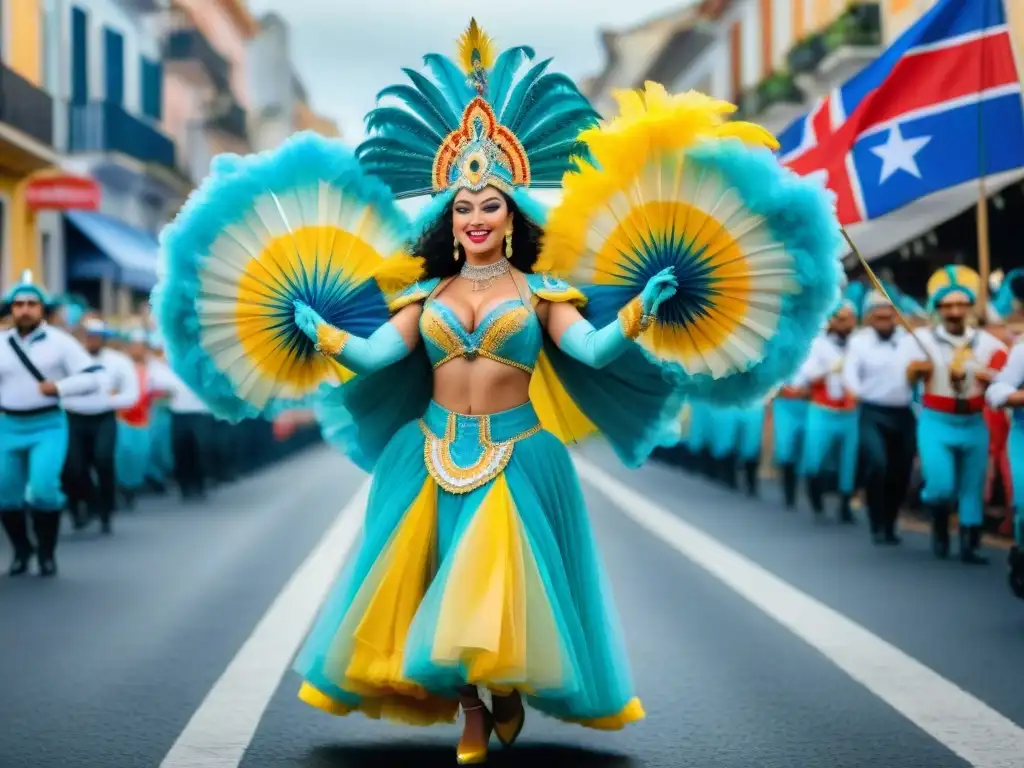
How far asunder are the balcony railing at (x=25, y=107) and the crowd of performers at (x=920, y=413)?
1424cm

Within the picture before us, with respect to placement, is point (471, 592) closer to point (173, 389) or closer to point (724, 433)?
point (173, 389)

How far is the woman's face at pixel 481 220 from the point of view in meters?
6.06

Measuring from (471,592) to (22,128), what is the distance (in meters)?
22.7

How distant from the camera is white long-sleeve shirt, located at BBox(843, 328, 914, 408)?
13.3 m

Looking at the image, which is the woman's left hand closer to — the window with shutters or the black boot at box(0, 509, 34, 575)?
the black boot at box(0, 509, 34, 575)

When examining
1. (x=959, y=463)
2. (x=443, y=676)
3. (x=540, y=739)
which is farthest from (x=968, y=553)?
(x=443, y=676)

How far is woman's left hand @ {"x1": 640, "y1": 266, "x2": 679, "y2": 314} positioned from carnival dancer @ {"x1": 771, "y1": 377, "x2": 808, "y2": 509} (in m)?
11.2

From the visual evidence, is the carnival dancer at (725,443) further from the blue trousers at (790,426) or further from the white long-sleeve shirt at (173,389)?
the white long-sleeve shirt at (173,389)

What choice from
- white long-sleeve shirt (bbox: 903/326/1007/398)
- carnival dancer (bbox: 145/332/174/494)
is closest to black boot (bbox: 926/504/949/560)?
white long-sleeve shirt (bbox: 903/326/1007/398)

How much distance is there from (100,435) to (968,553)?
23.9 ft

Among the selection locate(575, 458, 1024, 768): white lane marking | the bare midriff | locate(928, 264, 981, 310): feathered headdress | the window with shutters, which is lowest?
locate(575, 458, 1024, 768): white lane marking

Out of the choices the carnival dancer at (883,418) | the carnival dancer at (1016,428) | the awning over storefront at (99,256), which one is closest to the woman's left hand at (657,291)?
the carnival dancer at (1016,428)

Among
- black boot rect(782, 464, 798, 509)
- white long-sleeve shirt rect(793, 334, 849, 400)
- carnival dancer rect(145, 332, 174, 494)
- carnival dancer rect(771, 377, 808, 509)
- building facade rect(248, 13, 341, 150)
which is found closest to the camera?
white long-sleeve shirt rect(793, 334, 849, 400)

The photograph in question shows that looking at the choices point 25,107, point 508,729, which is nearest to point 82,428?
point 508,729
